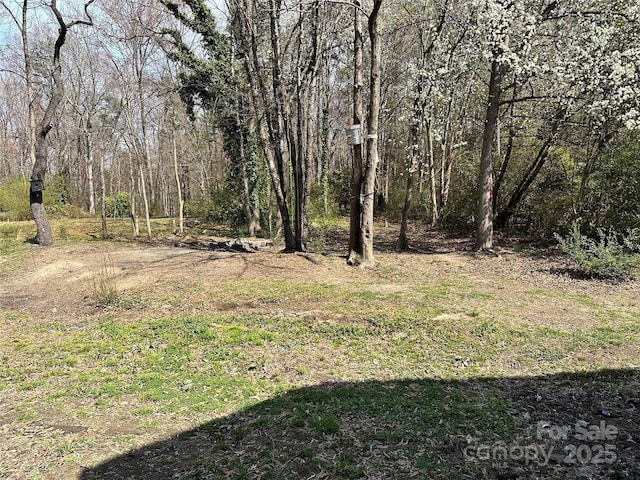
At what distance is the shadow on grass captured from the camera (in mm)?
2449

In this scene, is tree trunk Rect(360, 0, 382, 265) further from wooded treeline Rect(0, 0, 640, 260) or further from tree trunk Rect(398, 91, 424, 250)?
tree trunk Rect(398, 91, 424, 250)

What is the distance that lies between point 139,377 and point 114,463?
1.23 meters

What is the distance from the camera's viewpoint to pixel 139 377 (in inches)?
146

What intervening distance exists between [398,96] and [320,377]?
15473 mm

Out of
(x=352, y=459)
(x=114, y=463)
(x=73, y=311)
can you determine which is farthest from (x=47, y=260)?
(x=352, y=459)

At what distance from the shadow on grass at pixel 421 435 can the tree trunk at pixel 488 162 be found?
550cm

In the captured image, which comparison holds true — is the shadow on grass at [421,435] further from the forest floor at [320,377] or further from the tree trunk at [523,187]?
the tree trunk at [523,187]

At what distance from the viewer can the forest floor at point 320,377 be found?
2574mm

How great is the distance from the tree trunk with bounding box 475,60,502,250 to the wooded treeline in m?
0.03

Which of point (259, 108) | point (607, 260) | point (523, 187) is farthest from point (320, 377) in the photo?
point (523, 187)

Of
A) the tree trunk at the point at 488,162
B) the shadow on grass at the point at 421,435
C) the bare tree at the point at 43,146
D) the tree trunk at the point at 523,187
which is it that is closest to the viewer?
the shadow on grass at the point at 421,435

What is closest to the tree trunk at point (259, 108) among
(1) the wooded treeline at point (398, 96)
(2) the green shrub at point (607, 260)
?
(1) the wooded treeline at point (398, 96)

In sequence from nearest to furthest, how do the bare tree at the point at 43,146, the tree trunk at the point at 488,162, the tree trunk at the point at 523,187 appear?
1. the tree trunk at the point at 488,162
2. the tree trunk at the point at 523,187
3. the bare tree at the point at 43,146

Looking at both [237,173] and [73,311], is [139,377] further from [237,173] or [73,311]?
[237,173]
